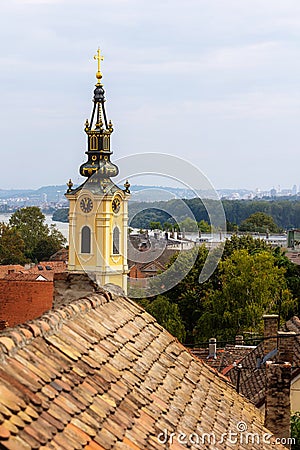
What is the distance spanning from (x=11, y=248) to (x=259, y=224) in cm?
3986

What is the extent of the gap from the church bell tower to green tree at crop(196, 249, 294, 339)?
6.48 metres

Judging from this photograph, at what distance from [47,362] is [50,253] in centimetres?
10765

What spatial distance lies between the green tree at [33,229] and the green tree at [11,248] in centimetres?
734

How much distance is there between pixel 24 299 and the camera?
45531 mm

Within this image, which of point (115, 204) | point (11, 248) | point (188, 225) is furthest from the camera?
point (11, 248)

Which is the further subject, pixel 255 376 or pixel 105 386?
pixel 255 376

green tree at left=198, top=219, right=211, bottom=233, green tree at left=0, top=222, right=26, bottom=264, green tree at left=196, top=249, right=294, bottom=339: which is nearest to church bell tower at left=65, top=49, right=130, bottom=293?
green tree at left=196, top=249, right=294, bottom=339

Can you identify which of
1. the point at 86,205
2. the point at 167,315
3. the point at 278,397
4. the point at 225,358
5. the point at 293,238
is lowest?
the point at 167,315

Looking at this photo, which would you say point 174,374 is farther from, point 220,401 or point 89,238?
point 89,238

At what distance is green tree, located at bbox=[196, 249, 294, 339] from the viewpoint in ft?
165

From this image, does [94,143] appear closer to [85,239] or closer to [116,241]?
[85,239]

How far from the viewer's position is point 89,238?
5572 centimetres

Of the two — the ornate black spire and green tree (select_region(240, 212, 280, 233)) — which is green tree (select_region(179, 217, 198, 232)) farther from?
green tree (select_region(240, 212, 280, 233))

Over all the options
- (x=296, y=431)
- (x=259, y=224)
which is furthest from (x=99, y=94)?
(x=259, y=224)
